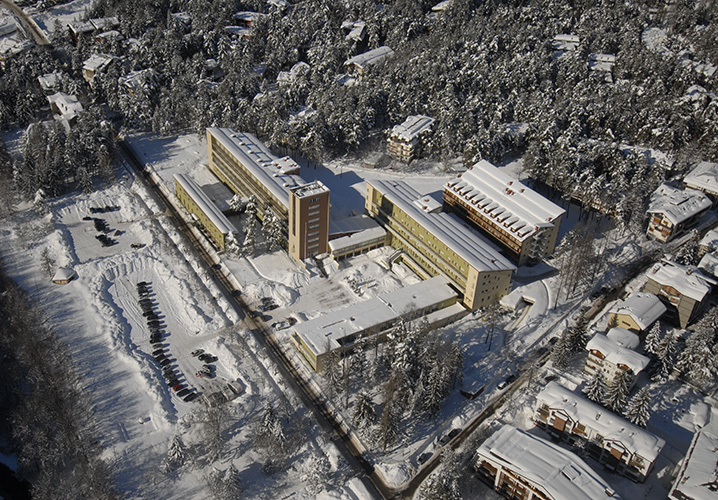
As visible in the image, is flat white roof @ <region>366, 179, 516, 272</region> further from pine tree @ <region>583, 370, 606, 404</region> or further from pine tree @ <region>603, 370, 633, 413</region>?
pine tree @ <region>603, 370, 633, 413</region>

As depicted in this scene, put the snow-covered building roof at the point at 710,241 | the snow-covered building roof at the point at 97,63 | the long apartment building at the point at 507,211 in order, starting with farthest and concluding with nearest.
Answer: the snow-covered building roof at the point at 97,63
the long apartment building at the point at 507,211
the snow-covered building roof at the point at 710,241

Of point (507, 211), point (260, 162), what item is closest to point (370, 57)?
point (260, 162)

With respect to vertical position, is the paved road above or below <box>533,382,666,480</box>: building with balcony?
below

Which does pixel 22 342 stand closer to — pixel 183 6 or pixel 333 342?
pixel 333 342

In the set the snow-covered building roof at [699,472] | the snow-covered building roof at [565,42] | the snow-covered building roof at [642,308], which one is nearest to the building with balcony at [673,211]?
the snow-covered building roof at [642,308]

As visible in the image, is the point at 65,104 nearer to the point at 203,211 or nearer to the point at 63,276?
the point at 203,211

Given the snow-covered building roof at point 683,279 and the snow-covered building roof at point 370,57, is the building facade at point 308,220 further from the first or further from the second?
the snow-covered building roof at point 370,57

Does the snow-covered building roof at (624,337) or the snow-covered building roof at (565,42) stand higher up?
the snow-covered building roof at (565,42)

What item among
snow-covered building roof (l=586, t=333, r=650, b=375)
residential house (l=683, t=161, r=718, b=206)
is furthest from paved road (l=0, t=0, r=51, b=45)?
snow-covered building roof (l=586, t=333, r=650, b=375)
